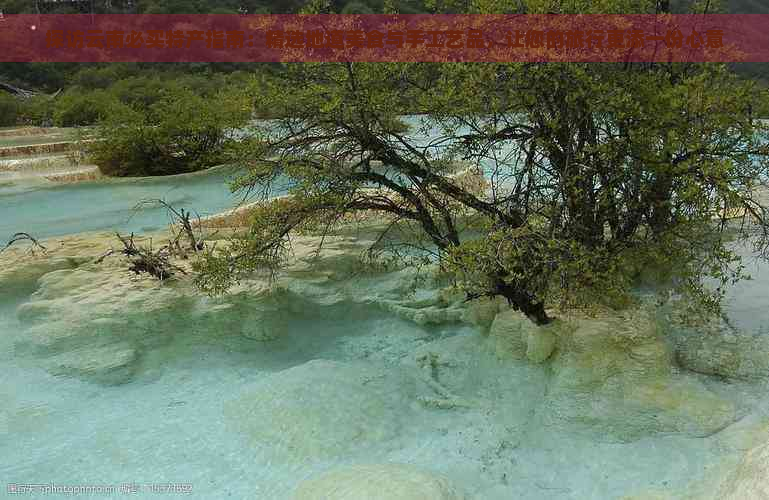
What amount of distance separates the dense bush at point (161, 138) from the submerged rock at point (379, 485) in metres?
11.4

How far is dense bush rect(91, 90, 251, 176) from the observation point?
1419 cm

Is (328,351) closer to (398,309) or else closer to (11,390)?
(398,309)

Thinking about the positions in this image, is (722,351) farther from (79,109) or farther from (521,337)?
(79,109)

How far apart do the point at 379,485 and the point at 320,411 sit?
0.97 m

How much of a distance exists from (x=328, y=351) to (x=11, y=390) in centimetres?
240

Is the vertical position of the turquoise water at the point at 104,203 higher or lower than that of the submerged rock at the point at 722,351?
lower

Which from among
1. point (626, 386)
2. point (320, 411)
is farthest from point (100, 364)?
point (626, 386)

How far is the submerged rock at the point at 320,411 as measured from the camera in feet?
12.9

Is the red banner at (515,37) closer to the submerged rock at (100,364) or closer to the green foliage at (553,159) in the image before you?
the green foliage at (553,159)

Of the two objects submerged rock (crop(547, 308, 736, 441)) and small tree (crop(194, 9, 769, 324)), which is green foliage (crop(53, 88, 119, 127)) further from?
submerged rock (crop(547, 308, 736, 441))

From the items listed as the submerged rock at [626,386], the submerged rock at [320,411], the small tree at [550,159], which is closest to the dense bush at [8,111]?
the small tree at [550,159]

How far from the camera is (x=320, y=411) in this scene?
4.15m

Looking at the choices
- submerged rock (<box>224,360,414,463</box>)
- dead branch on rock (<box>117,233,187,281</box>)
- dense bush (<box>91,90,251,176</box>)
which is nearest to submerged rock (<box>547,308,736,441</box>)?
submerged rock (<box>224,360,414,463</box>)

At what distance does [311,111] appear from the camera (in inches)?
191
